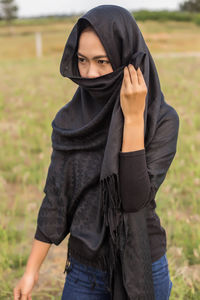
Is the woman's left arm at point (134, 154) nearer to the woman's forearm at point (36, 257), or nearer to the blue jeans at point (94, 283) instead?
the blue jeans at point (94, 283)

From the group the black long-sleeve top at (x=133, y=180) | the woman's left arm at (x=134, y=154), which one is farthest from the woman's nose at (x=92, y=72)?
the black long-sleeve top at (x=133, y=180)

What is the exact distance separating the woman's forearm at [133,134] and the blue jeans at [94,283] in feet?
1.62

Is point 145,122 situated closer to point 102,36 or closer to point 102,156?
point 102,156

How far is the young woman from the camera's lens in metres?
1.48

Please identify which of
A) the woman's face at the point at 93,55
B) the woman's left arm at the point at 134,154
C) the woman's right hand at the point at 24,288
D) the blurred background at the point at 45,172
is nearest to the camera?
the woman's left arm at the point at 134,154

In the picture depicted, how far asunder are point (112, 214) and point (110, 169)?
7.6 inches

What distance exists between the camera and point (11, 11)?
60.6 metres

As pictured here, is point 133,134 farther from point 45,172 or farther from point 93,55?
point 45,172

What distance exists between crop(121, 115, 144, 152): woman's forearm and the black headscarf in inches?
1.1

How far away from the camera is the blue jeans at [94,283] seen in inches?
65.3

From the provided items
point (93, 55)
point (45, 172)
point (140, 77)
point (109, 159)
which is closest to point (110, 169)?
point (109, 159)

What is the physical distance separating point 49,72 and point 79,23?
27.7 ft

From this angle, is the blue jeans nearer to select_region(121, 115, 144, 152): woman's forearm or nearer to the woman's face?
select_region(121, 115, 144, 152): woman's forearm

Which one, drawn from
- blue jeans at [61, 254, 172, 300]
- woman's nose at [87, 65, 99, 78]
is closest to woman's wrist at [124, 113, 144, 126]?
woman's nose at [87, 65, 99, 78]
